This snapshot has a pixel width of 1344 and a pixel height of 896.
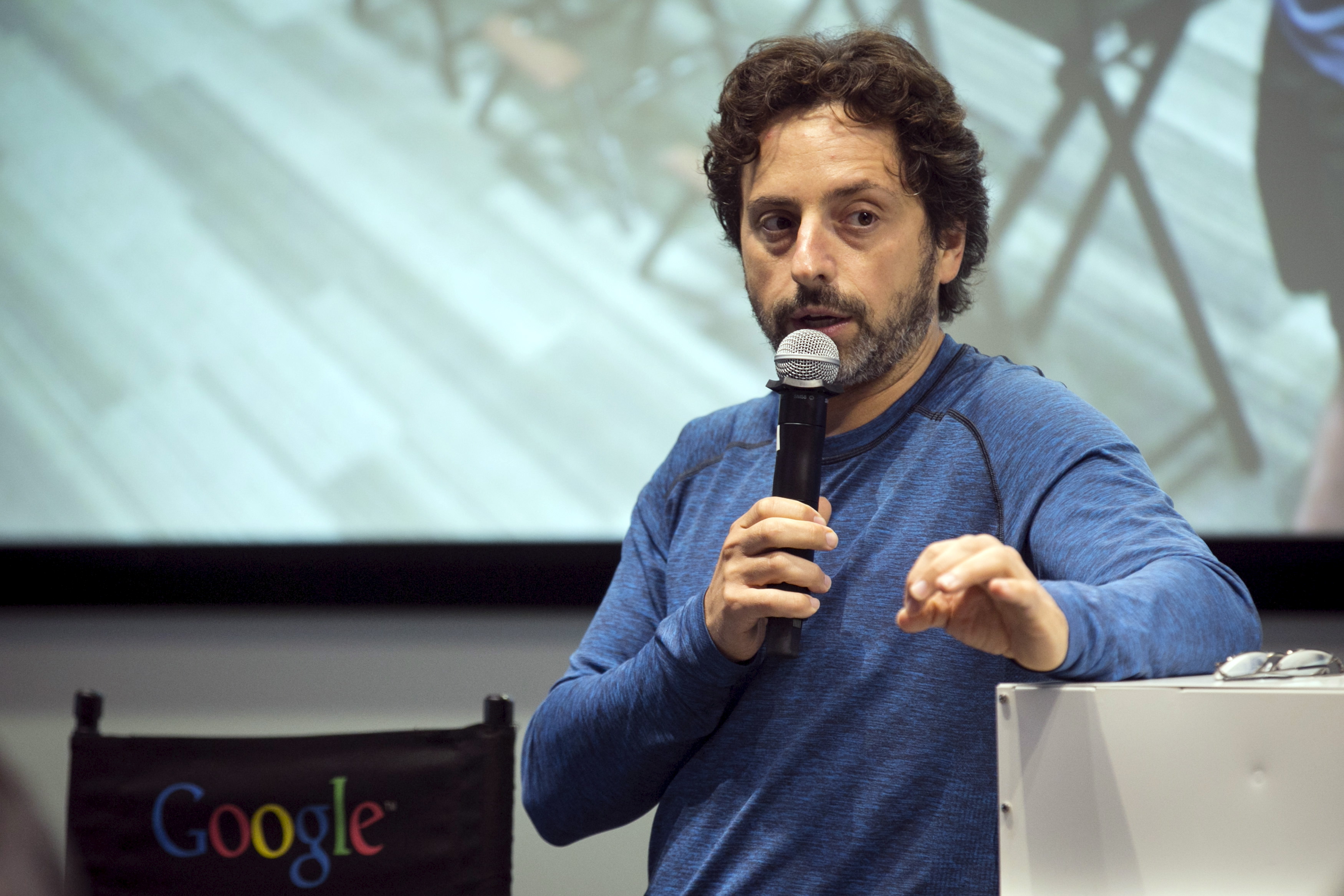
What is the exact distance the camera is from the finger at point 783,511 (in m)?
0.87

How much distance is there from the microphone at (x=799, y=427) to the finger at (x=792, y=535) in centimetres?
2

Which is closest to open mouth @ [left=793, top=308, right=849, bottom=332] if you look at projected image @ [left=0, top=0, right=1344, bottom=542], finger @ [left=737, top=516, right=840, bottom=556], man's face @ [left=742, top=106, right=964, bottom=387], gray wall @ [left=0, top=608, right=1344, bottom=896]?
man's face @ [left=742, top=106, right=964, bottom=387]

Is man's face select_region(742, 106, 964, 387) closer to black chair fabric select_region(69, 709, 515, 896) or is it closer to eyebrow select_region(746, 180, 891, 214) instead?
eyebrow select_region(746, 180, 891, 214)

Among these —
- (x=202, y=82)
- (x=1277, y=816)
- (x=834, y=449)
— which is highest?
(x=202, y=82)

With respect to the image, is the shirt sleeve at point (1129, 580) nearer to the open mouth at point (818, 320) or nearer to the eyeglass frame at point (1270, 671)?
the eyeglass frame at point (1270, 671)

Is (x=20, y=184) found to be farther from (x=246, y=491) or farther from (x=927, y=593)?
(x=927, y=593)

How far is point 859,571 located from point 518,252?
1178 millimetres

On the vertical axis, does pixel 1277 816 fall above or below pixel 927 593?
below

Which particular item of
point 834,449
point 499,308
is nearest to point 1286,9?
point 834,449

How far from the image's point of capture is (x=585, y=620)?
1.94 m

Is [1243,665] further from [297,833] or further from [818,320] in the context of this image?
[297,833]

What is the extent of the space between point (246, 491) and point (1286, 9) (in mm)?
1971

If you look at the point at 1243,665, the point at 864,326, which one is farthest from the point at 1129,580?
the point at 864,326

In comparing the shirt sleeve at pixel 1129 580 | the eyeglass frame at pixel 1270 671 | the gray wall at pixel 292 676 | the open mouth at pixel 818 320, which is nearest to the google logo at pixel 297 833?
the gray wall at pixel 292 676
